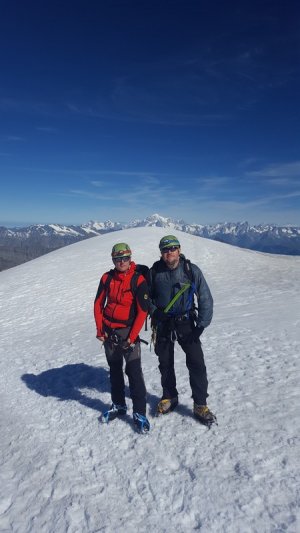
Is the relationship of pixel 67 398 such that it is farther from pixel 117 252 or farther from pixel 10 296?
pixel 10 296

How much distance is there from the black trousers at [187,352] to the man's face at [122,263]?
4.81 feet

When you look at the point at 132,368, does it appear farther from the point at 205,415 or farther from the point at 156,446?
the point at 205,415

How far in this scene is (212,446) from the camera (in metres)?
6.63

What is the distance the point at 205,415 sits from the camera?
7293 mm

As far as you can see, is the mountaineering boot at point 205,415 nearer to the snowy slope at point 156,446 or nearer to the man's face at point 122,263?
the snowy slope at point 156,446

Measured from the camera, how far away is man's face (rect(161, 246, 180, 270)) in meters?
6.66

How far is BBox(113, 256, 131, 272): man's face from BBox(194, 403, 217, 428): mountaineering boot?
3.45 meters

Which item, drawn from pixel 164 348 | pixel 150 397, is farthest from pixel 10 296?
pixel 164 348

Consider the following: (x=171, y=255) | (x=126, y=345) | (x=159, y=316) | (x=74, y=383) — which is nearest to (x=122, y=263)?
(x=171, y=255)

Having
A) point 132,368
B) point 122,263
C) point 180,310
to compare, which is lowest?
point 132,368

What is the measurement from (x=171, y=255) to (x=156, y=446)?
3903 millimetres

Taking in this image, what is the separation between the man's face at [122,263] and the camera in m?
6.88

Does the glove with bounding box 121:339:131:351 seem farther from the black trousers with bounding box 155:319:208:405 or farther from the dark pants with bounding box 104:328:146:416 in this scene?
the black trousers with bounding box 155:319:208:405

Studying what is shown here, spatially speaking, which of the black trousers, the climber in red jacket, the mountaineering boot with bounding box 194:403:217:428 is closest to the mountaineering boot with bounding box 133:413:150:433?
the climber in red jacket
